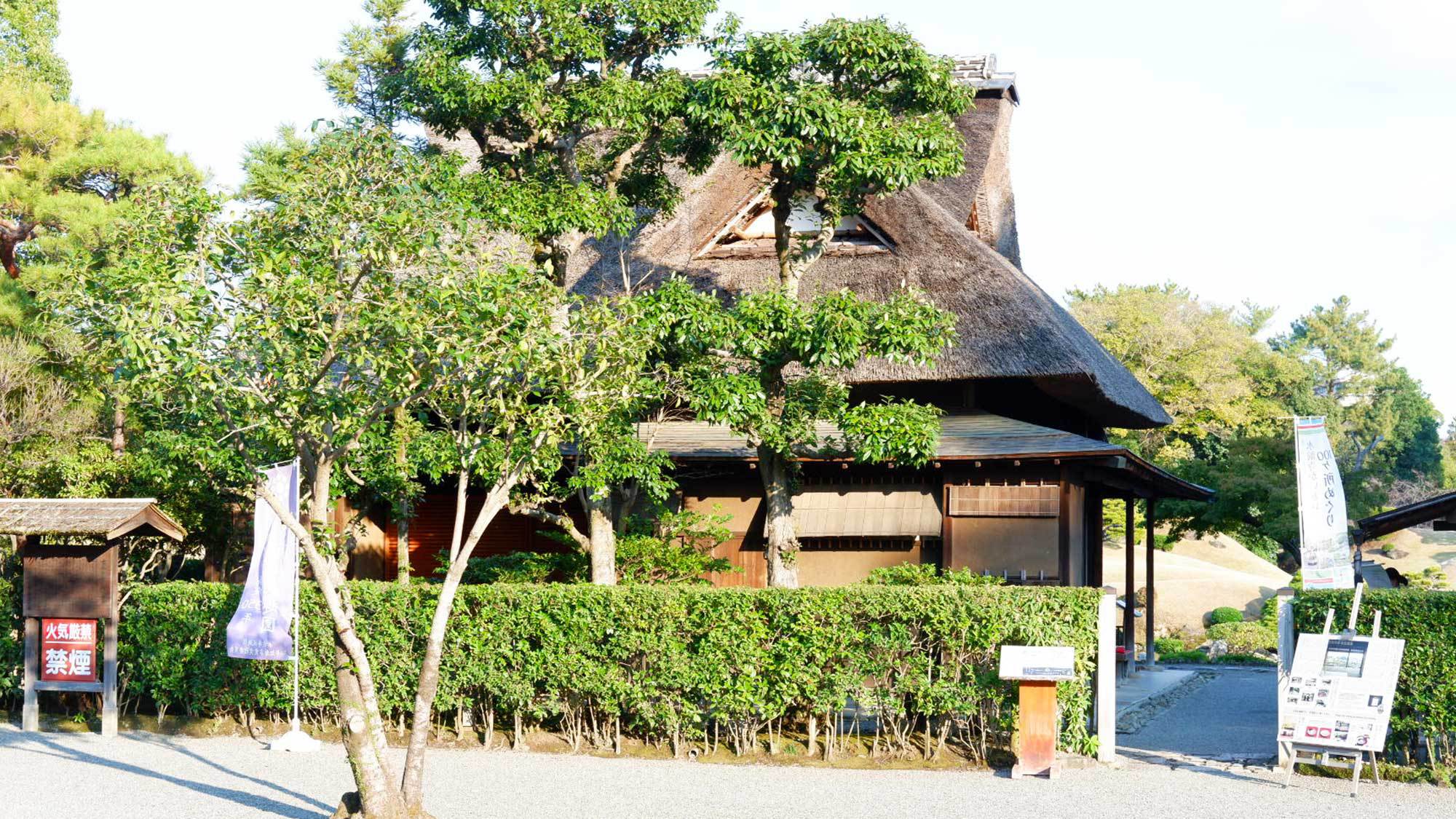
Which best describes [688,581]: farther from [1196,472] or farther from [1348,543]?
[1196,472]

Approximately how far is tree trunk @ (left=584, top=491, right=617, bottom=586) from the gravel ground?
103 inches

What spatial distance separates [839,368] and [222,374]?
8510mm

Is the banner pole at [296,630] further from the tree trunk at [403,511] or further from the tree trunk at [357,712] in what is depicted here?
the tree trunk at [357,712]

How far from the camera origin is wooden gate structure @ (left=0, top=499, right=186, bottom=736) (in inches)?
476

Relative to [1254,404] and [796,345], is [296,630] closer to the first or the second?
[796,345]

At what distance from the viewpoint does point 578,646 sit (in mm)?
10875

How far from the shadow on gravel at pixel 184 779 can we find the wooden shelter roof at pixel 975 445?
16.8 ft

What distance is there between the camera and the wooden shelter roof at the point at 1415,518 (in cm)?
1066

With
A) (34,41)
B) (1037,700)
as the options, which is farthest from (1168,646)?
(34,41)

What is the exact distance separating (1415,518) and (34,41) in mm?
26427

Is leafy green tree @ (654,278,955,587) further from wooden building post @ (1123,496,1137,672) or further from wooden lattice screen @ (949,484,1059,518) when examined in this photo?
wooden building post @ (1123,496,1137,672)

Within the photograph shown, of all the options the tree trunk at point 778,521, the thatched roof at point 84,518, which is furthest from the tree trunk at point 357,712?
the tree trunk at point 778,521

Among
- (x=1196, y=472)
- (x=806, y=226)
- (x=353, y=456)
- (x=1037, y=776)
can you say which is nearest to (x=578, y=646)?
(x=353, y=456)

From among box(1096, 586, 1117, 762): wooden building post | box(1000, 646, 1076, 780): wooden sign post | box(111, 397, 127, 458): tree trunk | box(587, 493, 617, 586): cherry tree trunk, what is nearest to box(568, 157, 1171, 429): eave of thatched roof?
box(587, 493, 617, 586): cherry tree trunk
